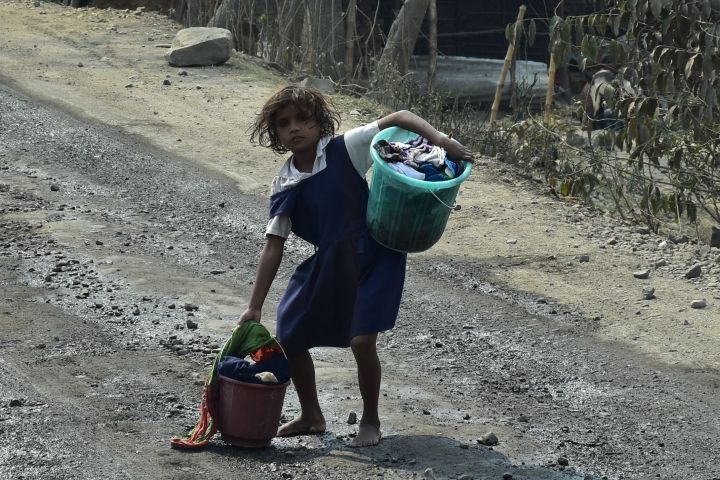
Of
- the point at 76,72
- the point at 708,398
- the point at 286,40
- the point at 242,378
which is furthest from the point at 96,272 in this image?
the point at 286,40

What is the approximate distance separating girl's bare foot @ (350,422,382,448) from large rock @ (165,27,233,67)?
8.11 meters

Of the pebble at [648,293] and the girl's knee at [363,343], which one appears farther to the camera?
the pebble at [648,293]

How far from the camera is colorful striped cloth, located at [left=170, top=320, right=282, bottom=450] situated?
4023 mm

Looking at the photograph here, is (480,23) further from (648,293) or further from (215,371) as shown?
(215,371)

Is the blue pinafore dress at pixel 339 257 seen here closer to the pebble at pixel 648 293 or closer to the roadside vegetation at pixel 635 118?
the pebble at pixel 648 293

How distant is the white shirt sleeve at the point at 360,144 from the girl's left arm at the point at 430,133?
0.06 m

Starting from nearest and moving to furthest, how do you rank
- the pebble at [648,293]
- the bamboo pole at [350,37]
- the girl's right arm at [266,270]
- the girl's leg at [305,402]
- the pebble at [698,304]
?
the girl's right arm at [266,270], the girl's leg at [305,402], the pebble at [698,304], the pebble at [648,293], the bamboo pole at [350,37]

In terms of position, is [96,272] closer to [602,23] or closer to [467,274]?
[467,274]

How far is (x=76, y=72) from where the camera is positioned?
11477 millimetres

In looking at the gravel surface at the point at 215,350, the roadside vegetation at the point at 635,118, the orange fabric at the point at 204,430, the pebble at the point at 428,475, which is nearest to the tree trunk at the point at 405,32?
the roadside vegetation at the point at 635,118

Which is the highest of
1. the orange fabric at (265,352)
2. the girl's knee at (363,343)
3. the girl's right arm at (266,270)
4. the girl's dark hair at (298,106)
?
the girl's dark hair at (298,106)

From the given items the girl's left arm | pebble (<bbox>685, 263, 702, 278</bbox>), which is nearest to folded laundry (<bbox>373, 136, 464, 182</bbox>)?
the girl's left arm

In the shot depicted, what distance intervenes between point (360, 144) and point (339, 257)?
394 mm

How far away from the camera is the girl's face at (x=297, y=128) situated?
3920 millimetres
